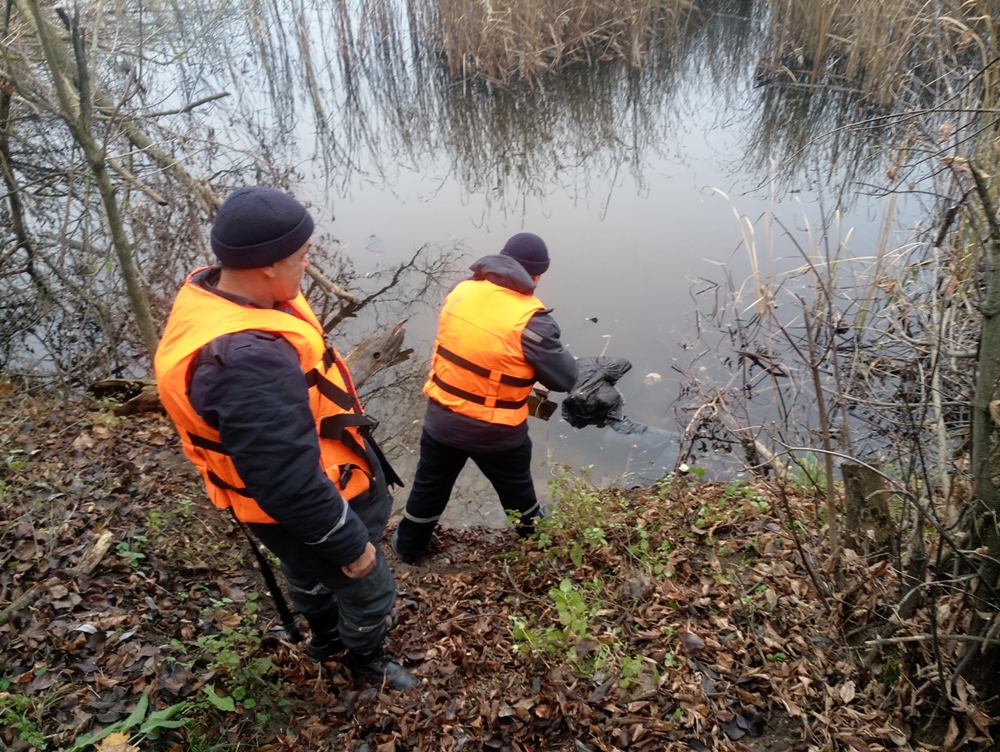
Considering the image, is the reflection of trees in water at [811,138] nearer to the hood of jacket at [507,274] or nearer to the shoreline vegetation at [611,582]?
the shoreline vegetation at [611,582]

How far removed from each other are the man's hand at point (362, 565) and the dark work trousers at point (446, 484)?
4.88 feet

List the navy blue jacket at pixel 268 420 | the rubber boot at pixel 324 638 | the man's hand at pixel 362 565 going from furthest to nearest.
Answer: the rubber boot at pixel 324 638
the man's hand at pixel 362 565
the navy blue jacket at pixel 268 420

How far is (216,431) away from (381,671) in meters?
1.51

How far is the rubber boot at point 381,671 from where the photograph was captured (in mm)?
3090

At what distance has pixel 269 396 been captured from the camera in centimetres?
207

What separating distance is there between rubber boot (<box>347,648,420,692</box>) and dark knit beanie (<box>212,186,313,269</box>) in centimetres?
187

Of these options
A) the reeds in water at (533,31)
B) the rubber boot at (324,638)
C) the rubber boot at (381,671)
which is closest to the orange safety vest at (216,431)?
the rubber boot at (324,638)

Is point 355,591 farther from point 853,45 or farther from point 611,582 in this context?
point 853,45

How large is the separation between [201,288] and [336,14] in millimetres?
11641

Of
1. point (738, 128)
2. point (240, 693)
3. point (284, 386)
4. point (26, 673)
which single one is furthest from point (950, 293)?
point (738, 128)

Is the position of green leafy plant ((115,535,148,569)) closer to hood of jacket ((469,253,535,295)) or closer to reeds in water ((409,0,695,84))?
hood of jacket ((469,253,535,295))

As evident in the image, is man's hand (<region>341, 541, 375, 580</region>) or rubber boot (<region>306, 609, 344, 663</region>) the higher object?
man's hand (<region>341, 541, 375, 580</region>)

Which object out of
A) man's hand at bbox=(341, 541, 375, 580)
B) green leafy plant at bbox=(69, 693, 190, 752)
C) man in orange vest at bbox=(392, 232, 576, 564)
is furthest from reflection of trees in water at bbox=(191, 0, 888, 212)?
green leafy plant at bbox=(69, 693, 190, 752)

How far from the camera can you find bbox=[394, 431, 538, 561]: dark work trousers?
4.09m
